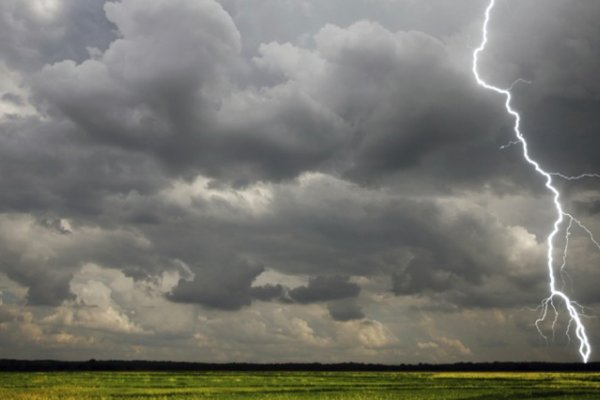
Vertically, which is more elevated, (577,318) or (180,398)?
(577,318)

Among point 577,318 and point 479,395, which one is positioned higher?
point 577,318

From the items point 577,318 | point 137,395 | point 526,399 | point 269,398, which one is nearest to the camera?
→ point 577,318

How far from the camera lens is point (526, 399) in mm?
39250

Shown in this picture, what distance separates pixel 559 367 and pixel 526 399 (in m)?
180

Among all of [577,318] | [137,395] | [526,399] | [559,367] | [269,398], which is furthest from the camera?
[559,367]

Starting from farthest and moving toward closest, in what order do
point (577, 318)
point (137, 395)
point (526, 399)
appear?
point (137, 395), point (526, 399), point (577, 318)

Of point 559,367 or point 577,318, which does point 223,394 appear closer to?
point 577,318

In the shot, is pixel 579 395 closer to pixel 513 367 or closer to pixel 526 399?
pixel 526 399

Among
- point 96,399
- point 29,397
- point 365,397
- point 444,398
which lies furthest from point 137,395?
point 444,398

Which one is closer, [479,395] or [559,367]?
[479,395]

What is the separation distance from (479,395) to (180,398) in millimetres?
23226

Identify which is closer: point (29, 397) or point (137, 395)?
point (29, 397)

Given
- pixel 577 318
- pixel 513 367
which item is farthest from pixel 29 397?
pixel 513 367

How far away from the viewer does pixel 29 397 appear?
4091 cm
